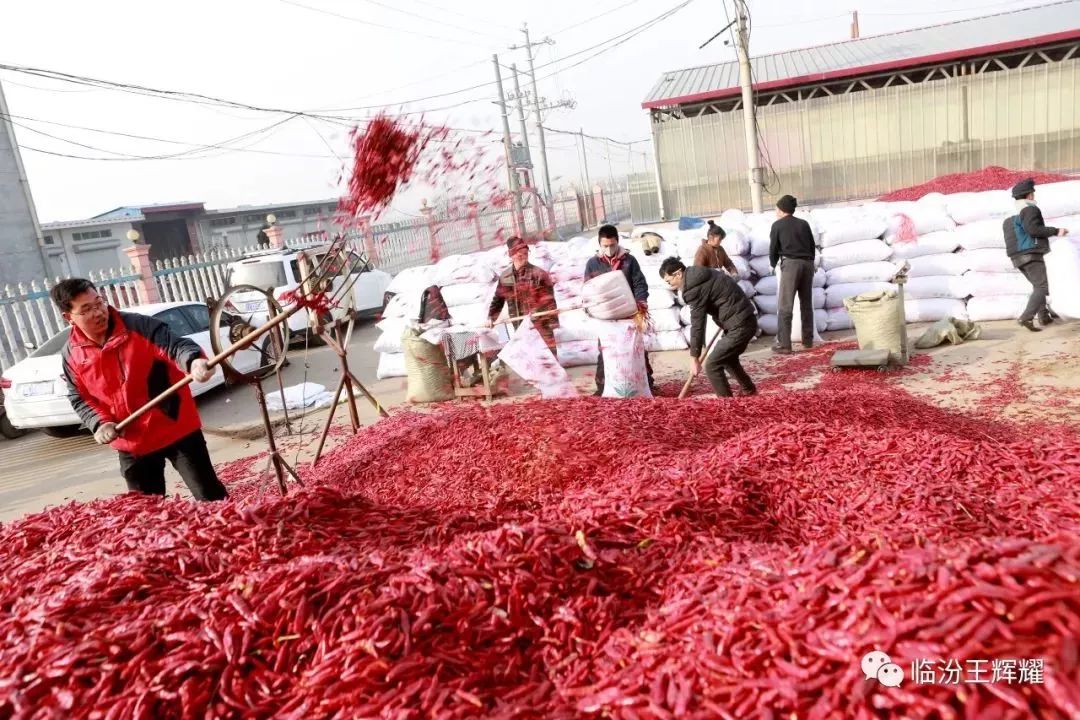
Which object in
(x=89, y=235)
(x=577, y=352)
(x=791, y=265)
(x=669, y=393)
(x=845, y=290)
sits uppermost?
(x=89, y=235)

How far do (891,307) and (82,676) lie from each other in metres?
6.93

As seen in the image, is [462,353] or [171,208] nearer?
[462,353]

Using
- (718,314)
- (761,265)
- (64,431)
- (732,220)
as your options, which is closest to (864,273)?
(761,265)

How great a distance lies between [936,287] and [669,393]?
12.7 ft

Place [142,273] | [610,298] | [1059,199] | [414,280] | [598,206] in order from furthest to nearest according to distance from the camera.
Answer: [598,206] < [142,273] < [414,280] < [1059,199] < [610,298]

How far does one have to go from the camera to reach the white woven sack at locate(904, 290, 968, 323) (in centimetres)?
816

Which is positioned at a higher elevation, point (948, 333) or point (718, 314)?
point (718, 314)

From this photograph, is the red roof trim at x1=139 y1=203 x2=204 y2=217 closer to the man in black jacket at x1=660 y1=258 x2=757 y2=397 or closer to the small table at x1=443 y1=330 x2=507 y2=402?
the small table at x1=443 y1=330 x2=507 y2=402

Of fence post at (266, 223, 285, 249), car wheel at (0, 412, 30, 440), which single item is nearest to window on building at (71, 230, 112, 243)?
fence post at (266, 223, 285, 249)

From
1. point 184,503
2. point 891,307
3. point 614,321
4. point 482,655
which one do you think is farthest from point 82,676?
point 891,307

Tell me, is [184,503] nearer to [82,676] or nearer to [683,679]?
[82,676]

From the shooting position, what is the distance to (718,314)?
607cm

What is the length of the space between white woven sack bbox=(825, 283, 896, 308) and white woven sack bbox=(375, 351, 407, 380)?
5428mm

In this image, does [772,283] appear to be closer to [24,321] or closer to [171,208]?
[24,321]
